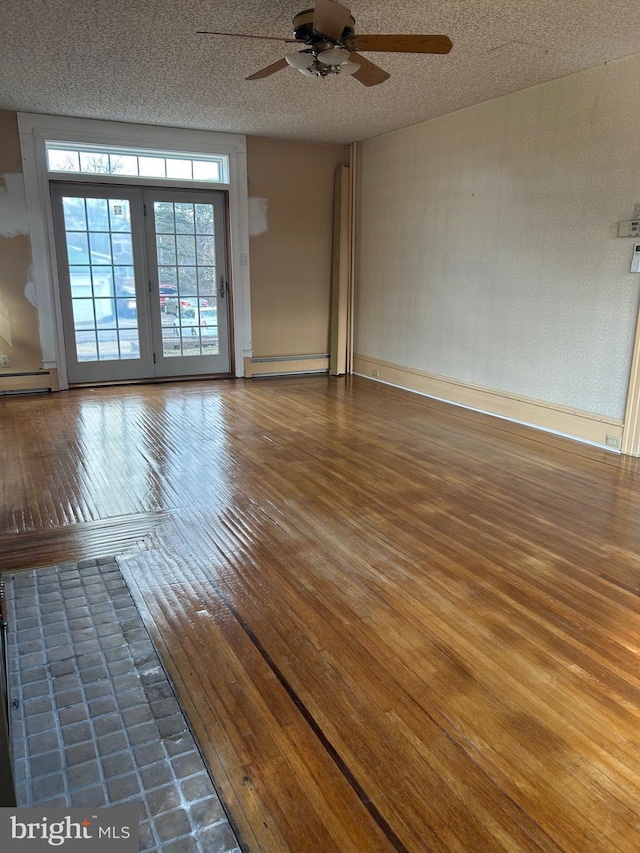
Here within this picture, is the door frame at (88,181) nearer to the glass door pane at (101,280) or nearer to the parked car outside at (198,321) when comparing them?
the glass door pane at (101,280)

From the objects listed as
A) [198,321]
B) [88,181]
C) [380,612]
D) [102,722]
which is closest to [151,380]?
[198,321]

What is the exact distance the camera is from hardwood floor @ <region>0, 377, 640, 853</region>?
1567 mm

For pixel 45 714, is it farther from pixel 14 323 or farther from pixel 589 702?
pixel 14 323

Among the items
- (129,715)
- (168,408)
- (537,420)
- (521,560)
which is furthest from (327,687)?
(168,408)

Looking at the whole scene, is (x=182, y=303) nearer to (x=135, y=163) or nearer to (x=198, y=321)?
(x=198, y=321)

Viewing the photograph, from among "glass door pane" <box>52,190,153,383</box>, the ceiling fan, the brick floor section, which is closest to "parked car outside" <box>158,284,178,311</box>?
"glass door pane" <box>52,190,153,383</box>

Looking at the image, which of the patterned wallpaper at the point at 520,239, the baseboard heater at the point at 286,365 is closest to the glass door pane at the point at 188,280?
the baseboard heater at the point at 286,365

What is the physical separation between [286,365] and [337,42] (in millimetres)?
4748

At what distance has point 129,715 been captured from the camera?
1.86 metres

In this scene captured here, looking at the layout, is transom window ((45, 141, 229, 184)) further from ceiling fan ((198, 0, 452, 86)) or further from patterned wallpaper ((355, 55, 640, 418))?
ceiling fan ((198, 0, 452, 86))

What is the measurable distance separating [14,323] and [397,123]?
457 centimetres

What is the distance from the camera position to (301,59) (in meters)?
3.50

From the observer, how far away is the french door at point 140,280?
654 centimetres

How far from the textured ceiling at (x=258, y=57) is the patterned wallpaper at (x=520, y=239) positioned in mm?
300
